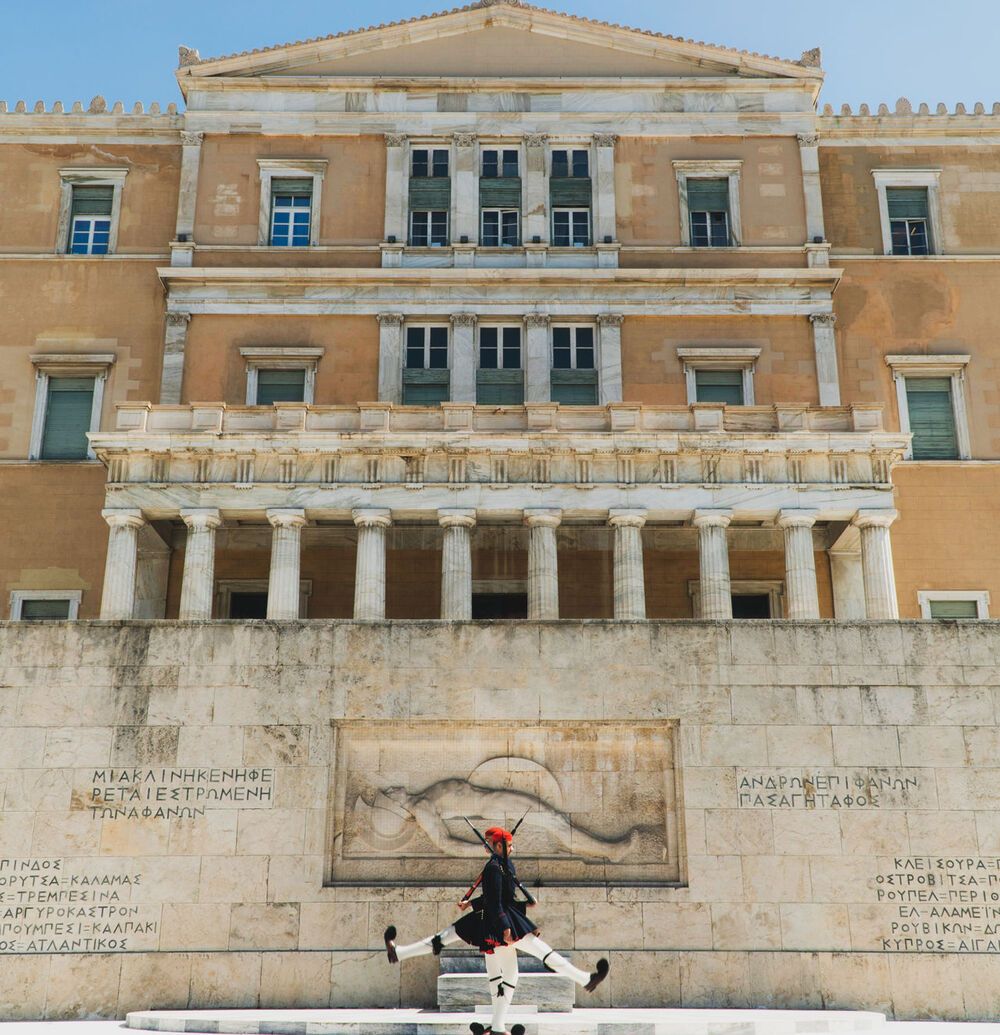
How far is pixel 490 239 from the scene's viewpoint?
132 feet

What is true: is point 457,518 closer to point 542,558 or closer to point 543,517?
point 543,517

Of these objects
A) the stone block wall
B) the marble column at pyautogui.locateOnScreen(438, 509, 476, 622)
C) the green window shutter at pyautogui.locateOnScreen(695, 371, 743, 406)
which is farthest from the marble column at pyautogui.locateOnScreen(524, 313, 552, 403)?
the stone block wall

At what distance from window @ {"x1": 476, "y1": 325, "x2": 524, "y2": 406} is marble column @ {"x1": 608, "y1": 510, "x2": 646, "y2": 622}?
6698 mm

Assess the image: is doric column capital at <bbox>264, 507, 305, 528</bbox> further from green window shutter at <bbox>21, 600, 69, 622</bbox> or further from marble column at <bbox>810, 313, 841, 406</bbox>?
marble column at <bbox>810, 313, 841, 406</bbox>

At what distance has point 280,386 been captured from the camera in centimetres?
3875

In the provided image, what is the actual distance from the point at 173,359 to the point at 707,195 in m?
16.6

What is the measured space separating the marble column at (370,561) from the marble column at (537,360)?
Result: 7109 mm

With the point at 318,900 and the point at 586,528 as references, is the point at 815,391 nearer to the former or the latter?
the point at 586,528

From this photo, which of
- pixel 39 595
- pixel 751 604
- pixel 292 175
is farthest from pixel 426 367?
pixel 39 595

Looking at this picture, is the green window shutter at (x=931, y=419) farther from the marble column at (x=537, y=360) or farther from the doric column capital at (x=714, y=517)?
the marble column at (x=537, y=360)

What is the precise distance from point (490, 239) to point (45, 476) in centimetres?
1458

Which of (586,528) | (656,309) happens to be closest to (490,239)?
(656,309)

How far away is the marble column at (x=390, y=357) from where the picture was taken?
38.1m

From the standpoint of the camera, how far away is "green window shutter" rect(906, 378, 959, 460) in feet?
127
